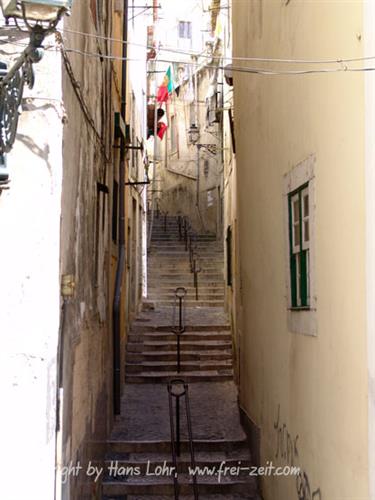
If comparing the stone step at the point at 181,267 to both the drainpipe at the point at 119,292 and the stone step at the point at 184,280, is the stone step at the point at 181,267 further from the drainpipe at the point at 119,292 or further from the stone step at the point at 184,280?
the drainpipe at the point at 119,292

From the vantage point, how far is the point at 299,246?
616 centimetres

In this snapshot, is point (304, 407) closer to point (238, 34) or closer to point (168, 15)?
point (238, 34)

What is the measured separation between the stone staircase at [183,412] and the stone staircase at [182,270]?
4cm

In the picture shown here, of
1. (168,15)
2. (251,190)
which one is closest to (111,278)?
(251,190)

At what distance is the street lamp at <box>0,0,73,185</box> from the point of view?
3383 millimetres

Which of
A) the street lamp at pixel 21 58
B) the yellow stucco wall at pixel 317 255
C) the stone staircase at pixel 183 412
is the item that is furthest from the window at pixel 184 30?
the street lamp at pixel 21 58

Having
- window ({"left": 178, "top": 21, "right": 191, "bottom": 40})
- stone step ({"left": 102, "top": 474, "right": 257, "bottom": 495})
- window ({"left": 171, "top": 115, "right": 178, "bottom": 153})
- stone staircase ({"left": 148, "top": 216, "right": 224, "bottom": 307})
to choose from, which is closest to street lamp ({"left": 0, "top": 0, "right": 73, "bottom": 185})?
stone step ({"left": 102, "top": 474, "right": 257, "bottom": 495})

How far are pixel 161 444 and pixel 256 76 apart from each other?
5055 millimetres

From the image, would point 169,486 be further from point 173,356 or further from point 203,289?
point 203,289

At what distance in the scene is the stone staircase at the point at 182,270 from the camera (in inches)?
669

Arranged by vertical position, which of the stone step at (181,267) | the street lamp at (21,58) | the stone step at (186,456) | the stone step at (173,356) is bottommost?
the stone step at (186,456)

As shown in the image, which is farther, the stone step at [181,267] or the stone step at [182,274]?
the stone step at [181,267]

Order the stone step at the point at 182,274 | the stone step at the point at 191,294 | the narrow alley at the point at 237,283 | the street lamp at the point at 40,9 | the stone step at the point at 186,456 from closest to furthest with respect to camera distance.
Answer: the street lamp at the point at 40,9
the narrow alley at the point at 237,283
the stone step at the point at 186,456
the stone step at the point at 191,294
the stone step at the point at 182,274

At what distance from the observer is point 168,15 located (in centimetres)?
3198
